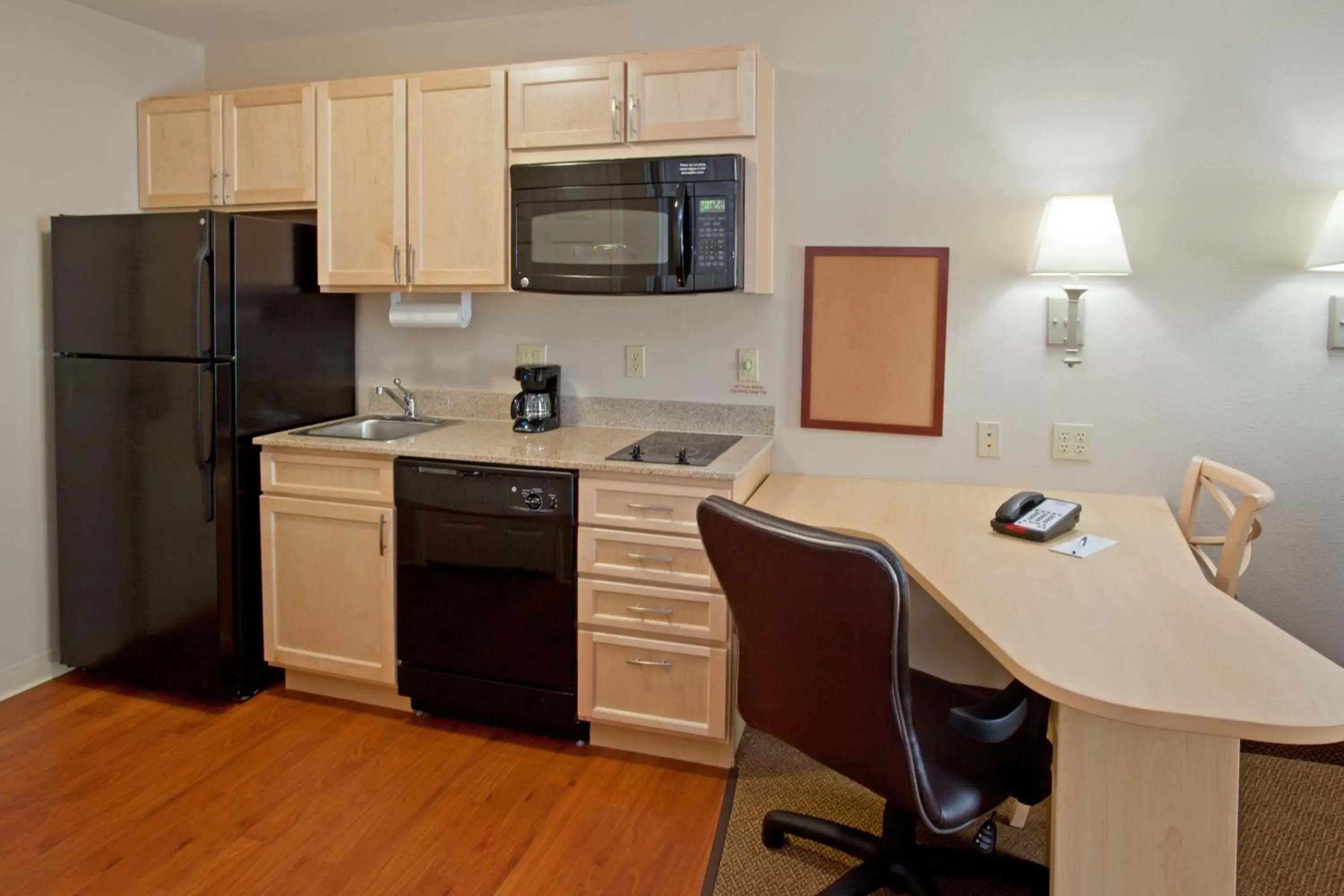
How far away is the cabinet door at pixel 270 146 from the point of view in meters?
2.91

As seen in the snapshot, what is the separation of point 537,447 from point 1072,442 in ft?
5.20

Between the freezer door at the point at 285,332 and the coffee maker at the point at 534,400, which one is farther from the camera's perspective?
the coffee maker at the point at 534,400

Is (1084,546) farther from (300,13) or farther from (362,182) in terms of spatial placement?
(300,13)

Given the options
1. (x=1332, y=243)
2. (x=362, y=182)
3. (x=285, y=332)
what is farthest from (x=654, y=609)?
(x=1332, y=243)

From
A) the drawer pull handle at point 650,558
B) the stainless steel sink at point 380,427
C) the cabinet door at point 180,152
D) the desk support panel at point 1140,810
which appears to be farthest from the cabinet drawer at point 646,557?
the cabinet door at point 180,152

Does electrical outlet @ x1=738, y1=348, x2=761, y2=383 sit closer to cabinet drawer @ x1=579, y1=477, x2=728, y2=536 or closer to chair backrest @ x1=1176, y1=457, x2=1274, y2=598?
cabinet drawer @ x1=579, y1=477, x2=728, y2=536

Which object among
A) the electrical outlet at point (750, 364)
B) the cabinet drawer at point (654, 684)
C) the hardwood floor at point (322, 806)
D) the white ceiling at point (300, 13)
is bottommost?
the hardwood floor at point (322, 806)

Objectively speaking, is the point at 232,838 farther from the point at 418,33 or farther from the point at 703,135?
the point at 418,33

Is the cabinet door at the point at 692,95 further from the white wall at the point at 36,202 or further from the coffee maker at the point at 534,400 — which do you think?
the white wall at the point at 36,202

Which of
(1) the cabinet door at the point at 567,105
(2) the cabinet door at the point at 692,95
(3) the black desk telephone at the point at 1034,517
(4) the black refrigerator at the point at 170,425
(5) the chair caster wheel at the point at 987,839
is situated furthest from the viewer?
(4) the black refrigerator at the point at 170,425

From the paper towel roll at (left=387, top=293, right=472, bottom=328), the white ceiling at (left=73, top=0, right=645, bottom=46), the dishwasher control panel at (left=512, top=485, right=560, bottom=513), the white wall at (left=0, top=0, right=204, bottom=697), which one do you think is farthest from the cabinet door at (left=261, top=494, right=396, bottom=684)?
the white ceiling at (left=73, top=0, right=645, bottom=46)

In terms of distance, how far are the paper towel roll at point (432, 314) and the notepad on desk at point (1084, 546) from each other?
6.59ft

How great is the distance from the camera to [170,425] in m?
2.74

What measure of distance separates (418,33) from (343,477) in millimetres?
1585
